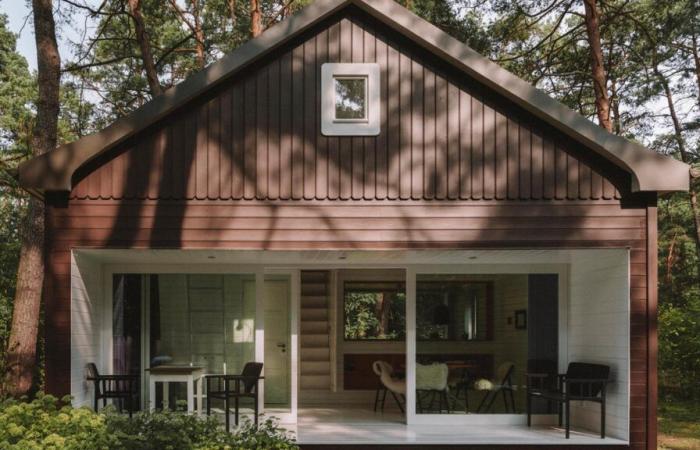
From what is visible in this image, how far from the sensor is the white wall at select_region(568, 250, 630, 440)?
8922mm

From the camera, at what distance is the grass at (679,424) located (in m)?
11.2

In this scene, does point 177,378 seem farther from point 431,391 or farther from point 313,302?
point 313,302

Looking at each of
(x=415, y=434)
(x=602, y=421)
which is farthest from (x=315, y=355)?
(x=602, y=421)

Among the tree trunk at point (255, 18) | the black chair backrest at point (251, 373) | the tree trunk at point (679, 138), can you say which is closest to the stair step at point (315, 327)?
the black chair backrest at point (251, 373)

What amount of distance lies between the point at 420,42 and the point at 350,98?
3.27 feet

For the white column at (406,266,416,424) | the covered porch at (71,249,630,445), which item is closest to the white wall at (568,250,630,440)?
the covered porch at (71,249,630,445)

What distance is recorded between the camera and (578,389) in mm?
9680

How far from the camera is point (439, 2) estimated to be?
1742cm

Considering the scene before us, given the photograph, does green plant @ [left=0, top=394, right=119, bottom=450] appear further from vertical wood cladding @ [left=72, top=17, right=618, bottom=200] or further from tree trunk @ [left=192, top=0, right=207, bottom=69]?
tree trunk @ [left=192, top=0, right=207, bottom=69]

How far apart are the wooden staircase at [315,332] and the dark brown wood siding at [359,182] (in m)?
5.27

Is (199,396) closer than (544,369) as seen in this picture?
Yes

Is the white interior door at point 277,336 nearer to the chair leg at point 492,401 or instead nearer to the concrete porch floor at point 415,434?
the concrete porch floor at point 415,434

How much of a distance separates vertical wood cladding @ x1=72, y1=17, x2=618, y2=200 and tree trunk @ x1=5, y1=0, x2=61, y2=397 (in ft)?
13.0

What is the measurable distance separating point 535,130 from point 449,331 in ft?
9.76
